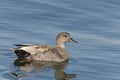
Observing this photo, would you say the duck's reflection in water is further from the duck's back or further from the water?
the duck's back

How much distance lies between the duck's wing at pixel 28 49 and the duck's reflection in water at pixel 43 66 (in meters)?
0.20

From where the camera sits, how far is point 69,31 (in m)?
21.0

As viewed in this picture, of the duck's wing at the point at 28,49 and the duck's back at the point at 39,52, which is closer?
the duck's wing at the point at 28,49

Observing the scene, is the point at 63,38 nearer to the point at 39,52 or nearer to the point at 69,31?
the point at 39,52

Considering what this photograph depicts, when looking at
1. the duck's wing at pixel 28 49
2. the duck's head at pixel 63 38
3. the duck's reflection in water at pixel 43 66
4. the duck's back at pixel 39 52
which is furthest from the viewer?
the duck's head at pixel 63 38

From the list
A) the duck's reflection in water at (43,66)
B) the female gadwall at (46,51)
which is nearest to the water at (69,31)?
the duck's reflection in water at (43,66)

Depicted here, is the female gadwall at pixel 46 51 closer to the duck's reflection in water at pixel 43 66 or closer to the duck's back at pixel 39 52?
the duck's back at pixel 39 52

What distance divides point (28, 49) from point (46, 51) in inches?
28.3

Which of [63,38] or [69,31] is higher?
[69,31]

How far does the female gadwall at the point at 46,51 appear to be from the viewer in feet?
59.3

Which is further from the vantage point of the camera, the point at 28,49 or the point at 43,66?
the point at 28,49

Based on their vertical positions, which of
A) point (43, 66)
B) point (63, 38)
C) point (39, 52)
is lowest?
point (43, 66)

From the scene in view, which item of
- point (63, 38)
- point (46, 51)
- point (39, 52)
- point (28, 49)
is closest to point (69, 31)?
point (63, 38)

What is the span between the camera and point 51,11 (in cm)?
2338
